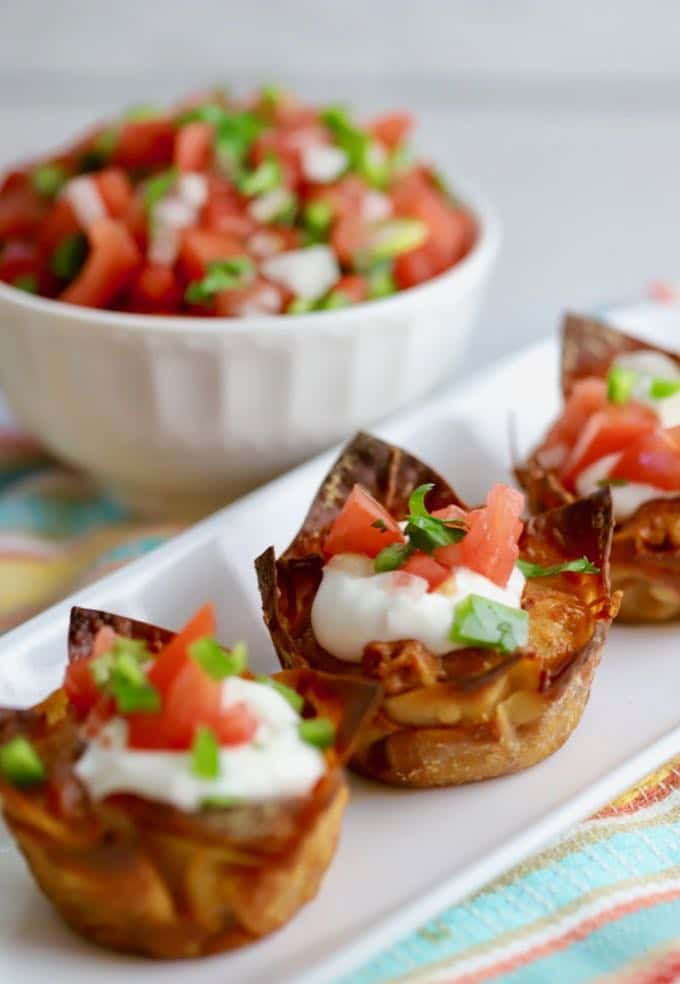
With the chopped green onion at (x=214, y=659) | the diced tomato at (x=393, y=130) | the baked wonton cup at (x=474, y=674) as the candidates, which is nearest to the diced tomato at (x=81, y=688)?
the chopped green onion at (x=214, y=659)

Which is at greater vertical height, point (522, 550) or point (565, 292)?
point (522, 550)

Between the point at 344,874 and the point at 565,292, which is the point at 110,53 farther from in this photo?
the point at 344,874

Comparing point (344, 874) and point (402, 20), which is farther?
point (402, 20)

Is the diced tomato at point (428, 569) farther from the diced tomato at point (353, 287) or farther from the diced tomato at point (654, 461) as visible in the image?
the diced tomato at point (353, 287)

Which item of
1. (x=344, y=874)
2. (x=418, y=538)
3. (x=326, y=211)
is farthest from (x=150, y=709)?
(x=326, y=211)

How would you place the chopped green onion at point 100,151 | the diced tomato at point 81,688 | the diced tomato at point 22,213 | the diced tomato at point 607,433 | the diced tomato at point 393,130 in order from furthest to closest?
the diced tomato at point 393,130, the chopped green onion at point 100,151, the diced tomato at point 22,213, the diced tomato at point 607,433, the diced tomato at point 81,688

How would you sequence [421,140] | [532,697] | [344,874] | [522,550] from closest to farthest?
[344,874] → [532,697] → [522,550] → [421,140]
